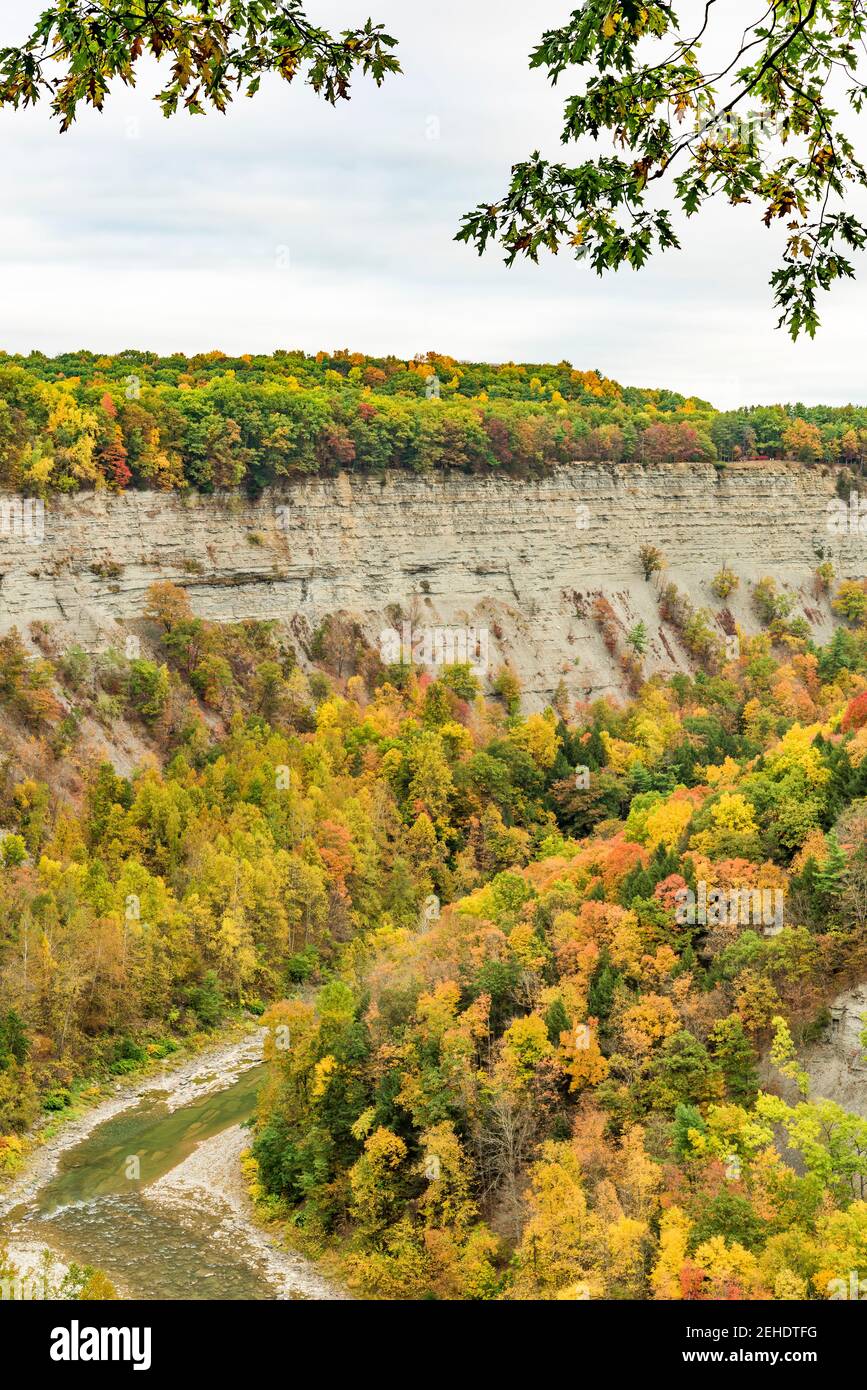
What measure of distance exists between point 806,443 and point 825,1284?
278ft

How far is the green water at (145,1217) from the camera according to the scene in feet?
115

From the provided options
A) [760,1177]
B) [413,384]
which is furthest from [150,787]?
[413,384]

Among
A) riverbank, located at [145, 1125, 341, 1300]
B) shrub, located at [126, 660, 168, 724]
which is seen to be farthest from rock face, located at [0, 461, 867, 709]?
riverbank, located at [145, 1125, 341, 1300]

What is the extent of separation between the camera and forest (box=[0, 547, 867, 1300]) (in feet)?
103

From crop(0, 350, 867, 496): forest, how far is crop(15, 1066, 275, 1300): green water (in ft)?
110

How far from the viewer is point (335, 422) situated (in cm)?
8238

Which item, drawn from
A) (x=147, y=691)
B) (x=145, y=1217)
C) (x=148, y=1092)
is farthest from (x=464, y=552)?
(x=145, y=1217)

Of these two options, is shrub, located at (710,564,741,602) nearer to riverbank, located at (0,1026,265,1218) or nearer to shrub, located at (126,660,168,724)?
shrub, located at (126,660,168,724)

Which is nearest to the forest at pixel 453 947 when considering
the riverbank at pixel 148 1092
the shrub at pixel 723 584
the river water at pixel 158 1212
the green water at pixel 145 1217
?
the riverbank at pixel 148 1092

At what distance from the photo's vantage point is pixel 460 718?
75500 millimetres

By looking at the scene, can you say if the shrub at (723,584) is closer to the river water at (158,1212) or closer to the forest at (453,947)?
the forest at (453,947)

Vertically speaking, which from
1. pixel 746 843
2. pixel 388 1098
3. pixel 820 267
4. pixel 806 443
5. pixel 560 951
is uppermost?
pixel 806 443
